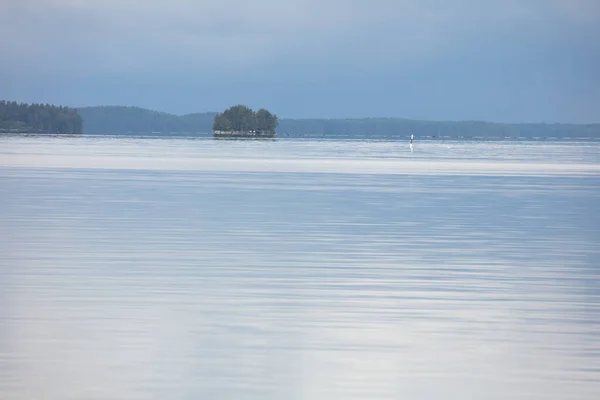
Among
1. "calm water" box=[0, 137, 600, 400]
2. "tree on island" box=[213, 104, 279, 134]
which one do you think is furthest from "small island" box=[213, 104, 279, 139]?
"calm water" box=[0, 137, 600, 400]

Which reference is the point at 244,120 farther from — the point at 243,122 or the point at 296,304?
the point at 296,304

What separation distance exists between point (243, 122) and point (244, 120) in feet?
1.15

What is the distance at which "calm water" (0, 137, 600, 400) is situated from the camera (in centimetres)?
705

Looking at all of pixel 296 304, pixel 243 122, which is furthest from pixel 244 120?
pixel 296 304

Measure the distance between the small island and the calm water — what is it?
528 feet

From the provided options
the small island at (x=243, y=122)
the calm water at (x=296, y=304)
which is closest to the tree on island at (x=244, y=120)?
the small island at (x=243, y=122)

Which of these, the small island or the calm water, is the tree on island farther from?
the calm water

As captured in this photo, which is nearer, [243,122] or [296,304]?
[296,304]

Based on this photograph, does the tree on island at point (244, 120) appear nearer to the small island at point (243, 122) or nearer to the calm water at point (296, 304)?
the small island at point (243, 122)

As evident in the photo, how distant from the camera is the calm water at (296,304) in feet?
23.1

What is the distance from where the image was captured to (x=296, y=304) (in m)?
10.1

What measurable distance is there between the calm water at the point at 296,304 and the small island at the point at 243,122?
528 feet

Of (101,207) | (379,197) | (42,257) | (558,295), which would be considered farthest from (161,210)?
(558,295)

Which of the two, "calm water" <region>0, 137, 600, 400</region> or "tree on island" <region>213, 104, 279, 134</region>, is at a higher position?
"calm water" <region>0, 137, 600, 400</region>
